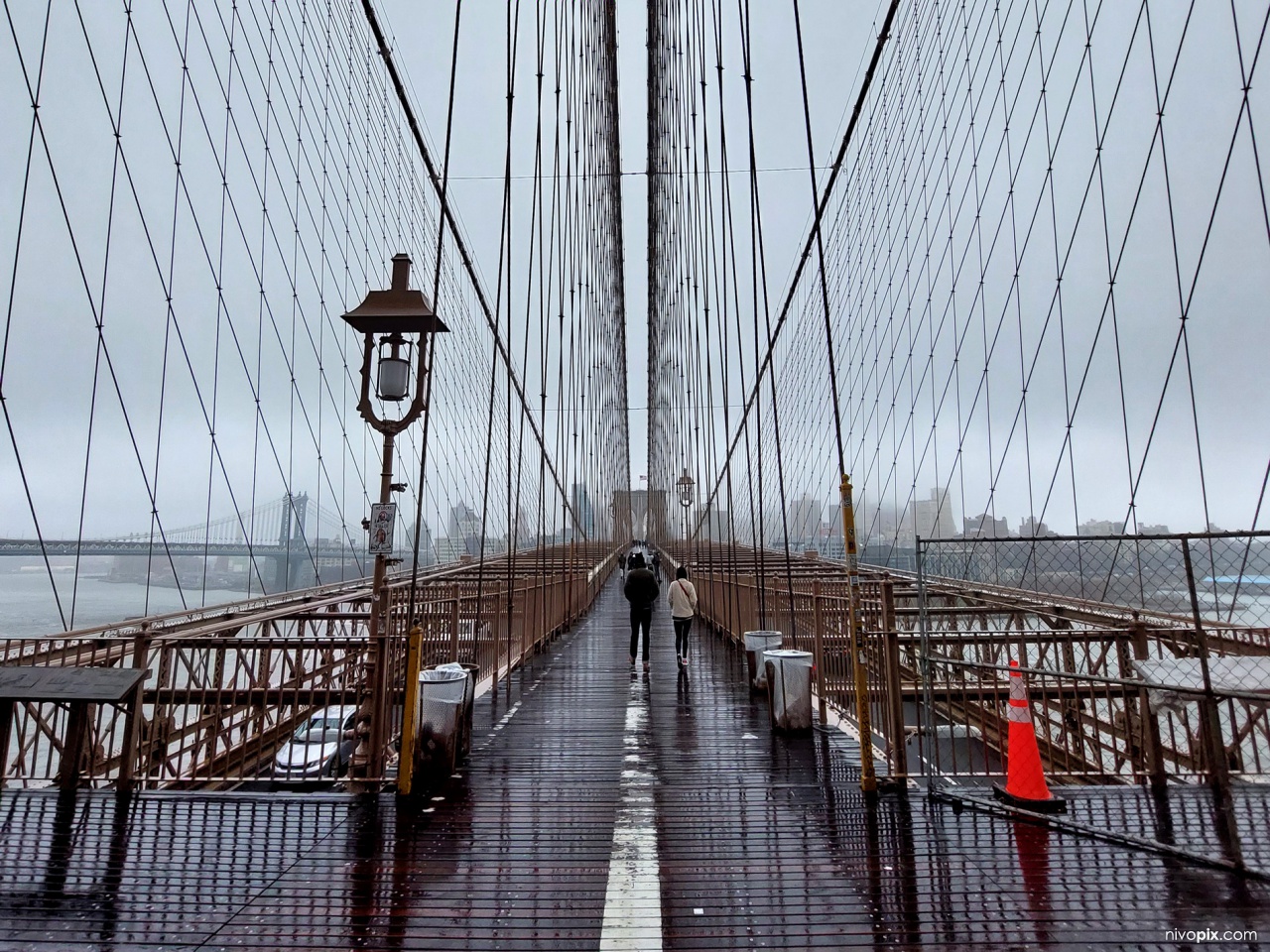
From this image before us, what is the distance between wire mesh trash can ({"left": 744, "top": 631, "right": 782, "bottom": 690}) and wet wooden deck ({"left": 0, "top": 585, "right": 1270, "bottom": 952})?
6.35ft

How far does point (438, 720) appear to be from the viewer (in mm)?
3807

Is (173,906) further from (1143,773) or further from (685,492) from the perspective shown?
(685,492)

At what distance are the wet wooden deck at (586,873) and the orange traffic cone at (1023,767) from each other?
26 cm

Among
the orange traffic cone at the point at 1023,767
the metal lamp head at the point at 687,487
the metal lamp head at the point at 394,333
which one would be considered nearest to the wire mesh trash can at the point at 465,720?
the metal lamp head at the point at 394,333

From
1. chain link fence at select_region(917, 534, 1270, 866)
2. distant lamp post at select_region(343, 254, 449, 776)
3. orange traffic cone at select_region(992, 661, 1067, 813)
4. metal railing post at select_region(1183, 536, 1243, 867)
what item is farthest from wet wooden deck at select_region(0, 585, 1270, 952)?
distant lamp post at select_region(343, 254, 449, 776)

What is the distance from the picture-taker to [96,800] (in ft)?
11.4

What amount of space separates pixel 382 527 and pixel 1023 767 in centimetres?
414

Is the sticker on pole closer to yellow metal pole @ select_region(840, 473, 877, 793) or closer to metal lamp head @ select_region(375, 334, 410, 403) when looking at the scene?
metal lamp head @ select_region(375, 334, 410, 403)

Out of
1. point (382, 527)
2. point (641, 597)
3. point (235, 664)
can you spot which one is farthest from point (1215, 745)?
point (641, 597)

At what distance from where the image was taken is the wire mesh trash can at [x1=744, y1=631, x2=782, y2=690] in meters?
5.98

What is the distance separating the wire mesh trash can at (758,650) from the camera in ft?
19.6

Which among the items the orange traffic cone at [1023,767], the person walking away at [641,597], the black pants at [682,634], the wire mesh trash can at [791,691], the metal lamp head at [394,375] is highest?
the metal lamp head at [394,375]

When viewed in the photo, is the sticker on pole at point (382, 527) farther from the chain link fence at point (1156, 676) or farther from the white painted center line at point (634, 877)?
the chain link fence at point (1156, 676)

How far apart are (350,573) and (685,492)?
11277mm
